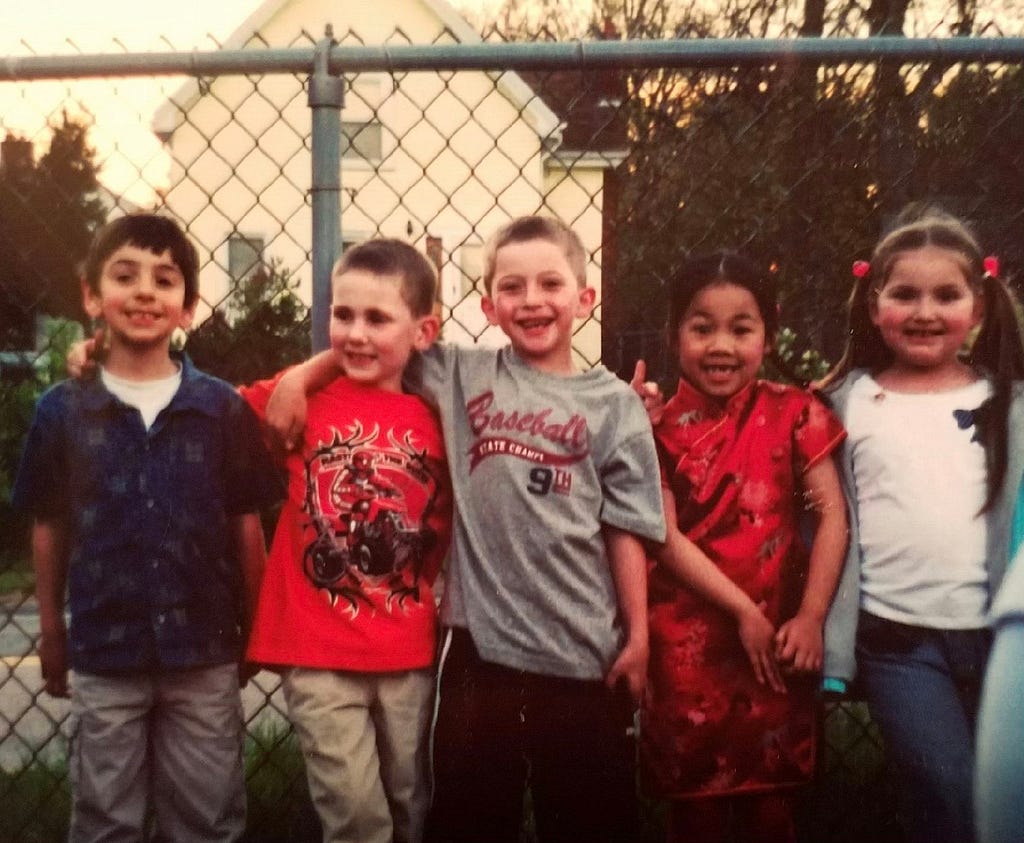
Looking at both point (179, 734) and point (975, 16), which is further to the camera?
point (975, 16)

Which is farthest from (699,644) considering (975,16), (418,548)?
(975,16)

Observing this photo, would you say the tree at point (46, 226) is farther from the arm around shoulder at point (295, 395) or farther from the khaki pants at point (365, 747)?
the khaki pants at point (365, 747)

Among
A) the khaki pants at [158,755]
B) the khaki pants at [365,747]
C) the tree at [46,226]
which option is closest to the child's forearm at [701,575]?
the khaki pants at [365,747]

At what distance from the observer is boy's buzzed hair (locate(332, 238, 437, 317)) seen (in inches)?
99.1

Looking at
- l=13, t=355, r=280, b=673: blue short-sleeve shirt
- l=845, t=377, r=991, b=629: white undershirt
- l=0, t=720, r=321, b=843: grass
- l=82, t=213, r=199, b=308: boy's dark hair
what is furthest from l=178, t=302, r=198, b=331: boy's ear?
l=845, t=377, r=991, b=629: white undershirt

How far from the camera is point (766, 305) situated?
103 inches

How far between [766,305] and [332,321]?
0.94 metres

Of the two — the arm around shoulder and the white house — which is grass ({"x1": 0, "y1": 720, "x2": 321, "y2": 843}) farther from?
the white house

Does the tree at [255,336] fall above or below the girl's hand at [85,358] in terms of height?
above

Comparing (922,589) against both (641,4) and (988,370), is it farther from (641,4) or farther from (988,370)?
(641,4)

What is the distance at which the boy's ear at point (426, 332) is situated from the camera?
2570 millimetres

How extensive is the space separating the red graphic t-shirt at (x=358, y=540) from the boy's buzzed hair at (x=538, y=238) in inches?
Result: 13.8

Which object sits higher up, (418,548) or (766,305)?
(766,305)

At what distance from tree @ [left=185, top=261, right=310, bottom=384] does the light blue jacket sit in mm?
1606
